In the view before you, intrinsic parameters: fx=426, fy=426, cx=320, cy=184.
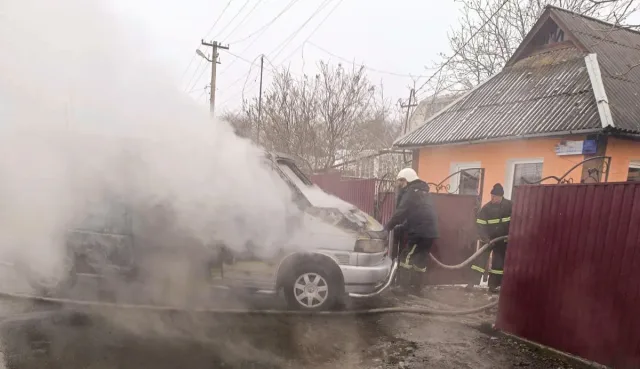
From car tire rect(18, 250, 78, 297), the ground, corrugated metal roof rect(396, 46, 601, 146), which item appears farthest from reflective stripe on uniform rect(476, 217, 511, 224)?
car tire rect(18, 250, 78, 297)

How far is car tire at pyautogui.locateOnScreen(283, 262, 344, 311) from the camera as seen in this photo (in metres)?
5.21

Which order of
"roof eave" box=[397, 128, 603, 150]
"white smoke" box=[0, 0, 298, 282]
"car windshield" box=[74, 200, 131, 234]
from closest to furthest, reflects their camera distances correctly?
"white smoke" box=[0, 0, 298, 282]
"car windshield" box=[74, 200, 131, 234]
"roof eave" box=[397, 128, 603, 150]

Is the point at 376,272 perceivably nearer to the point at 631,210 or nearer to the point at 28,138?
the point at 631,210

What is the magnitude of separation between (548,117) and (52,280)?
9.50 m

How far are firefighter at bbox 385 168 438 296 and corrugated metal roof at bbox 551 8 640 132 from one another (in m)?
4.35

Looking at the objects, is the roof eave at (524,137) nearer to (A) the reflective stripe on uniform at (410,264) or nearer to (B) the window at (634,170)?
(B) the window at (634,170)

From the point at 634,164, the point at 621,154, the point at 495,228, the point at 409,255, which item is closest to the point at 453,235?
the point at 495,228

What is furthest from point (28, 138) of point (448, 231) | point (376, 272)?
point (448, 231)

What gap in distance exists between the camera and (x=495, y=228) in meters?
6.55

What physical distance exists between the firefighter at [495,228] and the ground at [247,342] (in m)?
1.45

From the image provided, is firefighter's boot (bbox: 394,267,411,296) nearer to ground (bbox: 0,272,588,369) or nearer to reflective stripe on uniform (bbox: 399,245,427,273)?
reflective stripe on uniform (bbox: 399,245,427,273)

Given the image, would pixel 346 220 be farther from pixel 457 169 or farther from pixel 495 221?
pixel 457 169

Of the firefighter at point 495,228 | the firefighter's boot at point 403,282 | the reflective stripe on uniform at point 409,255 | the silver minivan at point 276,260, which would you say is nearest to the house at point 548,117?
the firefighter at point 495,228

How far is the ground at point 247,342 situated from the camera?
3.88 meters
